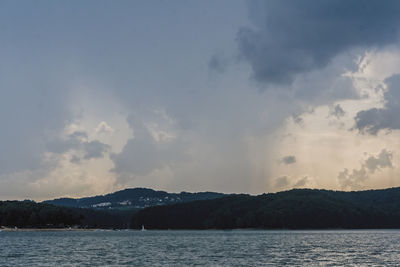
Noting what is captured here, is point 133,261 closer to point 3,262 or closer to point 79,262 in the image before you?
point 79,262

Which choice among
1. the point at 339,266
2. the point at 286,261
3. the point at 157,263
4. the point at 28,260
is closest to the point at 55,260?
the point at 28,260

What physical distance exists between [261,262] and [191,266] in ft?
49.4

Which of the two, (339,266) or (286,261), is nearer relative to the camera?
(339,266)

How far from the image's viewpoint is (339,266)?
286ft

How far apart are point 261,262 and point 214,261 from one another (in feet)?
30.4

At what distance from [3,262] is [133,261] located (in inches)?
978

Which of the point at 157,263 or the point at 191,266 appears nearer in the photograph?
the point at 191,266

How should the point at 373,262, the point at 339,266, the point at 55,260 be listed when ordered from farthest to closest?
the point at 55,260 → the point at 373,262 → the point at 339,266

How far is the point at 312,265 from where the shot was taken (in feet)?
291

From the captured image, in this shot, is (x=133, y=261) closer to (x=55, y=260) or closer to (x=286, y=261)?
(x=55, y=260)

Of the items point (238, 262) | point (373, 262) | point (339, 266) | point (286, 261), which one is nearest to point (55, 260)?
point (238, 262)

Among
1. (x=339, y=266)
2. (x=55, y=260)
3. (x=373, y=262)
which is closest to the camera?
(x=339, y=266)

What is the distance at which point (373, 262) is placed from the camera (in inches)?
3696

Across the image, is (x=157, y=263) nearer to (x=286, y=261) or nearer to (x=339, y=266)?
(x=286, y=261)
